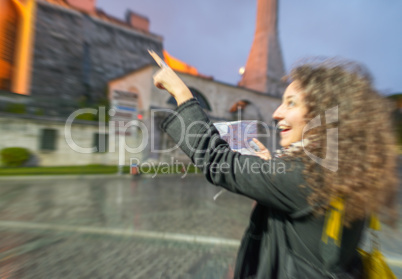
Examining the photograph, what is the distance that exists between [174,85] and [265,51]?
29.0m

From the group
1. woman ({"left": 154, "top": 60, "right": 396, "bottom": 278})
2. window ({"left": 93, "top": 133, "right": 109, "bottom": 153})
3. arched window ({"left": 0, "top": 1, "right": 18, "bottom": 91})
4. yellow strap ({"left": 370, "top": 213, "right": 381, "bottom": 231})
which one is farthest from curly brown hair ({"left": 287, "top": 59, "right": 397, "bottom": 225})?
window ({"left": 93, "top": 133, "right": 109, "bottom": 153})

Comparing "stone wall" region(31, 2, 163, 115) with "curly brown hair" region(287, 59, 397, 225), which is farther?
"stone wall" region(31, 2, 163, 115)

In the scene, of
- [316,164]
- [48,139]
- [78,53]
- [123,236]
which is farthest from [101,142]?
[78,53]

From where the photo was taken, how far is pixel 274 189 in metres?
0.77

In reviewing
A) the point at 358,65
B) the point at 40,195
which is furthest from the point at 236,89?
the point at 358,65

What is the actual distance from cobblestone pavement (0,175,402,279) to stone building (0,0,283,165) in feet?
7.20

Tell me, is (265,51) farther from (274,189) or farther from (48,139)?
(274,189)

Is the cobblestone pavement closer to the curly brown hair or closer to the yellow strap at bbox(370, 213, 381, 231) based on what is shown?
the yellow strap at bbox(370, 213, 381, 231)

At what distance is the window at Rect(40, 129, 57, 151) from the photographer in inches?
473

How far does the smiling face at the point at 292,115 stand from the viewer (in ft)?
3.18

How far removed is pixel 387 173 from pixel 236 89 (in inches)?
672

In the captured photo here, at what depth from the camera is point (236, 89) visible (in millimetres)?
17141

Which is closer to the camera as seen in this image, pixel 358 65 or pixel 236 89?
pixel 358 65

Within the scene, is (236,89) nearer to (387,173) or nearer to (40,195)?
(40,195)
